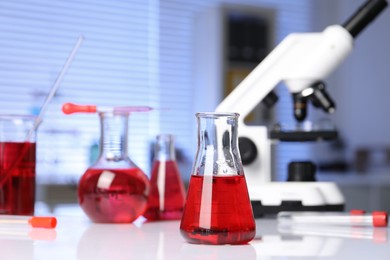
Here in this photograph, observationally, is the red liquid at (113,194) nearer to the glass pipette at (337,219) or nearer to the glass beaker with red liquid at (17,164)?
the glass beaker with red liquid at (17,164)

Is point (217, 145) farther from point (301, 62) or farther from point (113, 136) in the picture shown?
point (301, 62)

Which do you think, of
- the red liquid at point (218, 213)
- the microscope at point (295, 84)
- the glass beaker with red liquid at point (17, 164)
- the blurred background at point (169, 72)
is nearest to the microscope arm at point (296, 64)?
the microscope at point (295, 84)

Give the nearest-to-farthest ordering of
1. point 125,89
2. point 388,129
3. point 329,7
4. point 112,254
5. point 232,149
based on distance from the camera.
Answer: point 112,254 < point 232,149 < point 125,89 < point 388,129 < point 329,7

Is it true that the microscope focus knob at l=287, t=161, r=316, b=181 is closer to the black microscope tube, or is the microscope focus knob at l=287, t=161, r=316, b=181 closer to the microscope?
the microscope

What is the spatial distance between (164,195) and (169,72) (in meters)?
2.93

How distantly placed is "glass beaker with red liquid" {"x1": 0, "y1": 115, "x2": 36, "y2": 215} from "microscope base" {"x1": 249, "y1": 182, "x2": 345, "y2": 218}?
15.4 inches

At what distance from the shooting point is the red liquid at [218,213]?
2.40ft

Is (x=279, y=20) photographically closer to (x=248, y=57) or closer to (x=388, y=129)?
(x=248, y=57)

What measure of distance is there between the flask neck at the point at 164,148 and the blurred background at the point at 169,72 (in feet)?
6.59

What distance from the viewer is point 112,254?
2.22 ft

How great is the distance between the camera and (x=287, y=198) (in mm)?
1162

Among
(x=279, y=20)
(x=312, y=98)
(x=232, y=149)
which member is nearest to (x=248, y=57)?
(x=279, y=20)

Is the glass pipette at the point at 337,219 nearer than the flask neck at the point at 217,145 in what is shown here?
No

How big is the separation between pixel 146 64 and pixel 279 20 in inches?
44.0
